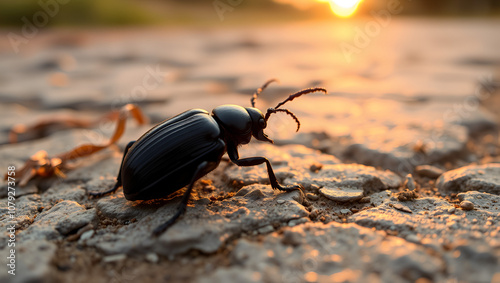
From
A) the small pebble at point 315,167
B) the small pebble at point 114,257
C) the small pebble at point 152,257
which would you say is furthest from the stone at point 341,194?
the small pebble at point 114,257

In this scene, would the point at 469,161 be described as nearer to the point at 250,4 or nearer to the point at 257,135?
the point at 257,135

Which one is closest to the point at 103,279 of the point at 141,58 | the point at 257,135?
the point at 257,135

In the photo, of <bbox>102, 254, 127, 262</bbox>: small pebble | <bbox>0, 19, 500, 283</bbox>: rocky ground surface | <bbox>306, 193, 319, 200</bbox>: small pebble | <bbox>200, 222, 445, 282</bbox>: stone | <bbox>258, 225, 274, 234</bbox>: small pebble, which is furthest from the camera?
<bbox>306, 193, 319, 200</bbox>: small pebble

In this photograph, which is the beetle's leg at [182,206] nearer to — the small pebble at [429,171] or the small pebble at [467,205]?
the small pebble at [467,205]

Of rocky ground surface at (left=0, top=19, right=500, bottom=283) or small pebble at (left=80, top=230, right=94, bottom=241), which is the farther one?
small pebble at (left=80, top=230, right=94, bottom=241)

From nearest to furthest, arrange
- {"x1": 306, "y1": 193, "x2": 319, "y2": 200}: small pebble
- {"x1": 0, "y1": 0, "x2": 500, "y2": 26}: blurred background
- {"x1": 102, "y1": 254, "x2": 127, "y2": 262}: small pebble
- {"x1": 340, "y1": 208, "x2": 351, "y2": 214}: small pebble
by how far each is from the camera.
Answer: {"x1": 102, "y1": 254, "x2": 127, "y2": 262}: small pebble
{"x1": 340, "y1": 208, "x2": 351, "y2": 214}: small pebble
{"x1": 306, "y1": 193, "x2": 319, "y2": 200}: small pebble
{"x1": 0, "y1": 0, "x2": 500, "y2": 26}: blurred background

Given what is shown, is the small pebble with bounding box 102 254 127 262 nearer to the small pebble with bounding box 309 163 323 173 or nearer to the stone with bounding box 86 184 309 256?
the stone with bounding box 86 184 309 256

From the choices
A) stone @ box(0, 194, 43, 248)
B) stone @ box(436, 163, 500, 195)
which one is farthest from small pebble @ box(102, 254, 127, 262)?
stone @ box(436, 163, 500, 195)
